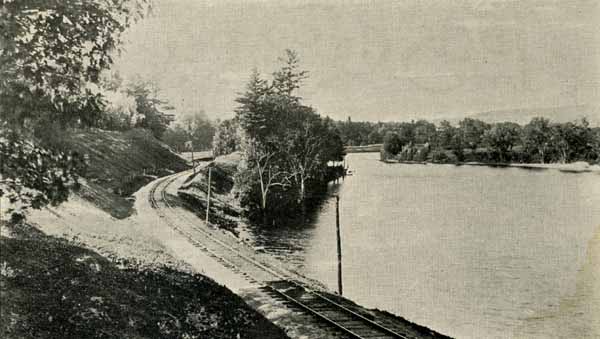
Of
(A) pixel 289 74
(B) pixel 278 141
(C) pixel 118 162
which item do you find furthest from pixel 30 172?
(B) pixel 278 141

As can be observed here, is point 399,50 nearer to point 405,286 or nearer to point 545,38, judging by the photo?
point 545,38

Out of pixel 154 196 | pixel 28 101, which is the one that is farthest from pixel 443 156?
pixel 28 101

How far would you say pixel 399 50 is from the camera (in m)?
12.1

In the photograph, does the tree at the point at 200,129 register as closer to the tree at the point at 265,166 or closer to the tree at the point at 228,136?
the tree at the point at 228,136

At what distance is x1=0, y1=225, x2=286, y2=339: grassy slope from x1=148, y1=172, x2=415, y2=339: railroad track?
1565 mm

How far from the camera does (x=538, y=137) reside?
14.9 m

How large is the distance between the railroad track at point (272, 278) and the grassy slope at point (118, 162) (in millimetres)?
1949

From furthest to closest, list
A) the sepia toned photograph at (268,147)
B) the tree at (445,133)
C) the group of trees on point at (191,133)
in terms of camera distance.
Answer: the tree at (445,133)
the group of trees on point at (191,133)
the sepia toned photograph at (268,147)

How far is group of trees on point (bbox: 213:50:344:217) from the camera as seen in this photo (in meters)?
13.5

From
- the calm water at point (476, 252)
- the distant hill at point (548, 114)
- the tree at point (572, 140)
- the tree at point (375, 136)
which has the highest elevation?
the distant hill at point (548, 114)

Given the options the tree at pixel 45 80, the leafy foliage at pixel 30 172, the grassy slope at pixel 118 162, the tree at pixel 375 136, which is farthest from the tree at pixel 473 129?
the leafy foliage at pixel 30 172

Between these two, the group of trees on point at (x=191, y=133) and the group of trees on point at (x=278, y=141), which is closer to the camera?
the group of trees on point at (x=278, y=141)

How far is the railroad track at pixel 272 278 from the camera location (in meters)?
11.4

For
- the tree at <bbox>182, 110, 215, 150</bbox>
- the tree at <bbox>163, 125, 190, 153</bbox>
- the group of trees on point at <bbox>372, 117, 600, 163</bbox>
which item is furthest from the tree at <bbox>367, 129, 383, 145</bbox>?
the tree at <bbox>163, 125, 190, 153</bbox>
